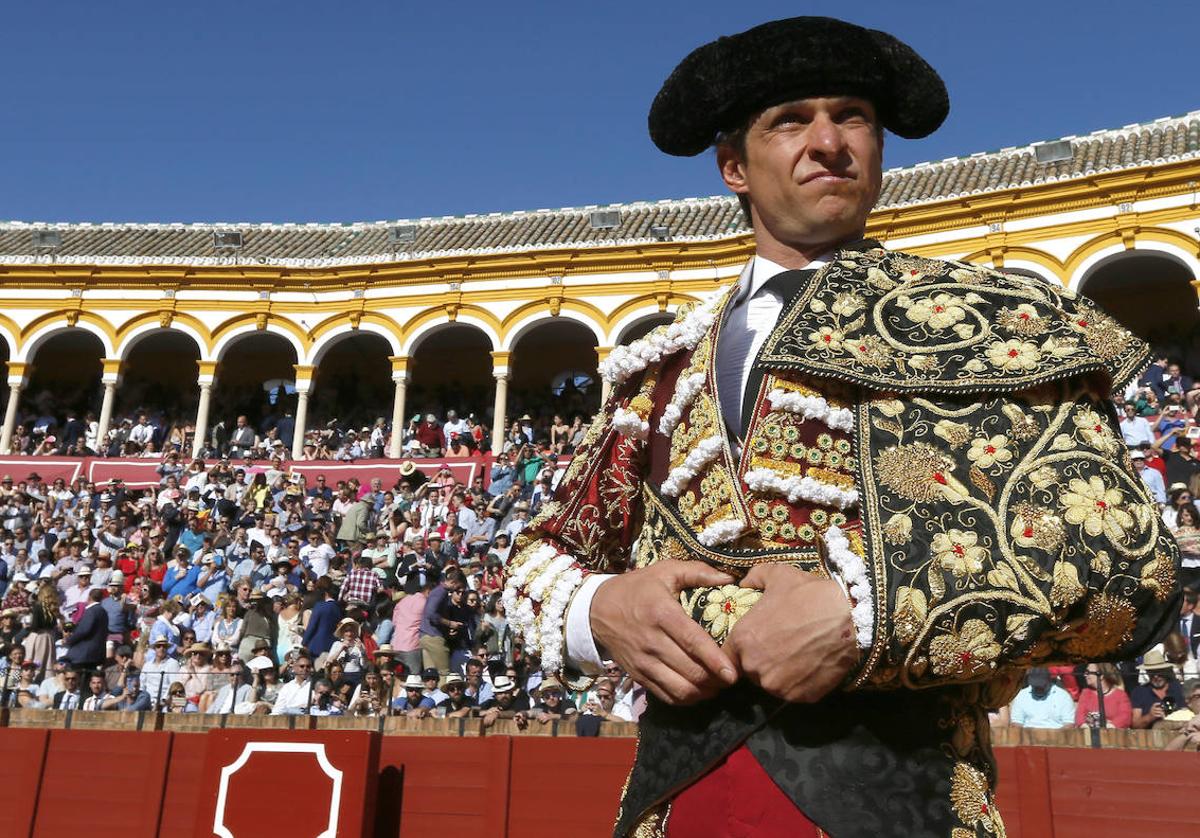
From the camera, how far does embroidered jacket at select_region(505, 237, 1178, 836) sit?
3.70 ft

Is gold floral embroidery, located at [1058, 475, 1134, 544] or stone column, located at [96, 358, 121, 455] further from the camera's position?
stone column, located at [96, 358, 121, 455]

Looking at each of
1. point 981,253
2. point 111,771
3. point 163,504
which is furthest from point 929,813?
point 981,253

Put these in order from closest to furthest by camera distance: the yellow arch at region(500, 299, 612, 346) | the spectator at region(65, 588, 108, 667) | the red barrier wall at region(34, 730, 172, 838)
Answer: the red barrier wall at region(34, 730, 172, 838) < the spectator at region(65, 588, 108, 667) < the yellow arch at region(500, 299, 612, 346)

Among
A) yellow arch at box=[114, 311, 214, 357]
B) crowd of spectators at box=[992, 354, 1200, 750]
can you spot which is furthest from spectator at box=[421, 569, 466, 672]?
yellow arch at box=[114, 311, 214, 357]

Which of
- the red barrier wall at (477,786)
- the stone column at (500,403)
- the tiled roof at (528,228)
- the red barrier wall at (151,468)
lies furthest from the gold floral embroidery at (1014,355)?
the stone column at (500,403)

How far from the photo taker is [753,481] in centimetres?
139

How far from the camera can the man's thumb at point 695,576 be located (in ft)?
4.43

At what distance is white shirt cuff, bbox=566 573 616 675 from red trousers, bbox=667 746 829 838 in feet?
0.69

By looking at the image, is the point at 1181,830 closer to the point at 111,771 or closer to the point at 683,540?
the point at 683,540

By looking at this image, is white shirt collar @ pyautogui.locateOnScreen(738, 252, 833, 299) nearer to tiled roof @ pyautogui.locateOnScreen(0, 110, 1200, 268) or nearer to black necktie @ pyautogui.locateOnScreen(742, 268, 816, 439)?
black necktie @ pyautogui.locateOnScreen(742, 268, 816, 439)

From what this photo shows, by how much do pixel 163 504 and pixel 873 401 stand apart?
13.4 metres

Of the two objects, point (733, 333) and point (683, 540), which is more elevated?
point (733, 333)

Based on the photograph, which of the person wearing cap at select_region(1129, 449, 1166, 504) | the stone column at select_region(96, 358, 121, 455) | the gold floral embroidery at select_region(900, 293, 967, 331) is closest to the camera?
the gold floral embroidery at select_region(900, 293, 967, 331)

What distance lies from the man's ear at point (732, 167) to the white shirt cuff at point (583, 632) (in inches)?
23.0
